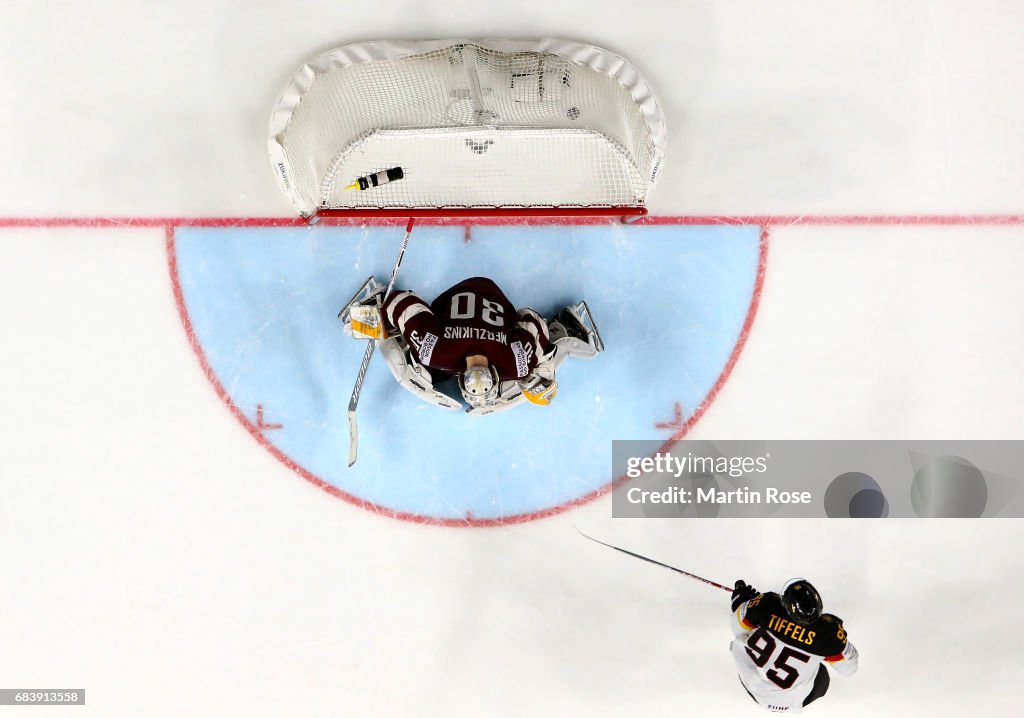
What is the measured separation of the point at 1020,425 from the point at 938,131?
5.34 feet

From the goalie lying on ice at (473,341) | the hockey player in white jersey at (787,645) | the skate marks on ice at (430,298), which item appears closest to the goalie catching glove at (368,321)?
the goalie lying on ice at (473,341)

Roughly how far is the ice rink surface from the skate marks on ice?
0.04 m

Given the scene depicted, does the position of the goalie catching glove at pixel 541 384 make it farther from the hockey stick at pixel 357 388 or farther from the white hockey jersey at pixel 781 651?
the white hockey jersey at pixel 781 651

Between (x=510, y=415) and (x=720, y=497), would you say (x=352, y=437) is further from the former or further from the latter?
(x=720, y=497)

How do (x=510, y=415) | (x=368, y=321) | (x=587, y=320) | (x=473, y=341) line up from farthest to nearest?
(x=510, y=415) < (x=587, y=320) < (x=368, y=321) < (x=473, y=341)

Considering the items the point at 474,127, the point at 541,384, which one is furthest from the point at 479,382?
the point at 474,127

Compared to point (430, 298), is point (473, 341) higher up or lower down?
lower down

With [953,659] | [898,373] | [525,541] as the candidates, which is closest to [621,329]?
[525,541]

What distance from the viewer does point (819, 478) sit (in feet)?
12.6

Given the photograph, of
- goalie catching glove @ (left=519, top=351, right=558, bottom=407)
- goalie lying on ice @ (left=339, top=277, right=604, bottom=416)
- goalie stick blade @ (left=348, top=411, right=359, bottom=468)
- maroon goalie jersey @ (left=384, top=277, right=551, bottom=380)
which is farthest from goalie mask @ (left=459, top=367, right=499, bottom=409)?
goalie stick blade @ (left=348, top=411, right=359, bottom=468)

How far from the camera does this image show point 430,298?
3.69m
